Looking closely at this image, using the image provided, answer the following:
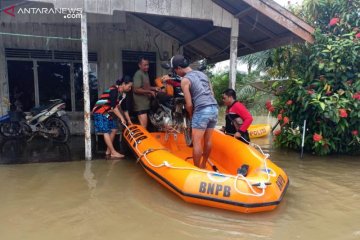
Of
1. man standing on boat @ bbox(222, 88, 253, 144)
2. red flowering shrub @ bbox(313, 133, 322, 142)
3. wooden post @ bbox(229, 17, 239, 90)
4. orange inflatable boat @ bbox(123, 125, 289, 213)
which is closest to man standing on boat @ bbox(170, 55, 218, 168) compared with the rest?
orange inflatable boat @ bbox(123, 125, 289, 213)

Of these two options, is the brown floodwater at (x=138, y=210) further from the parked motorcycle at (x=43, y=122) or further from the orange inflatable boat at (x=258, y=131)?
the orange inflatable boat at (x=258, y=131)

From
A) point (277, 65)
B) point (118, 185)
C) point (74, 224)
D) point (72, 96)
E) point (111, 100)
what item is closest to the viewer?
point (74, 224)

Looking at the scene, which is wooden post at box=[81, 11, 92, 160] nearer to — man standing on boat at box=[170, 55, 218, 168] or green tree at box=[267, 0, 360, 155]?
man standing on boat at box=[170, 55, 218, 168]

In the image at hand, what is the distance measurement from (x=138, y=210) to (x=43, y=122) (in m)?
4.40

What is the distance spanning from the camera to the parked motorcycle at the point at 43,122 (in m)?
6.68

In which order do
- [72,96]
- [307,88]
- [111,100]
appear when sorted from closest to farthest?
1. [111,100]
2. [307,88]
3. [72,96]

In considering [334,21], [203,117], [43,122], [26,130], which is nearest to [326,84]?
[334,21]

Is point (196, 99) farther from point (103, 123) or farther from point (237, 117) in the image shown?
point (103, 123)

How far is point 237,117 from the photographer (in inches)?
192

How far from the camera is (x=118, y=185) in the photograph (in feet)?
13.4

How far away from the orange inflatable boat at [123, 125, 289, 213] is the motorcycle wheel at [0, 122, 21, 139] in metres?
3.94

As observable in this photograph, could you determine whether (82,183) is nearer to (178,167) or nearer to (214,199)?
(178,167)

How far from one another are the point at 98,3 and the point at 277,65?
4069 millimetres

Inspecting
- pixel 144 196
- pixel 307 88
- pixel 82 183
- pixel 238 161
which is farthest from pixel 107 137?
pixel 307 88
